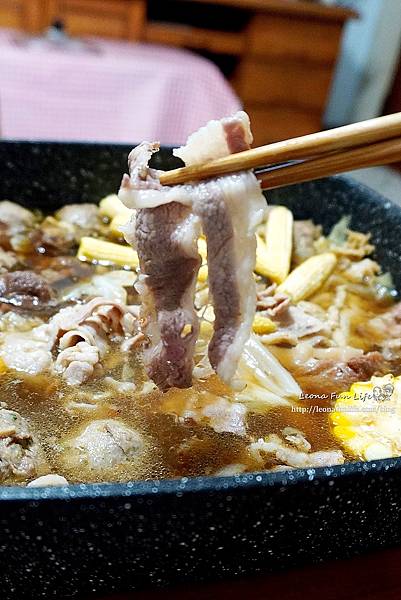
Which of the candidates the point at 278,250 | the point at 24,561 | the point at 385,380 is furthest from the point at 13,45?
the point at 24,561

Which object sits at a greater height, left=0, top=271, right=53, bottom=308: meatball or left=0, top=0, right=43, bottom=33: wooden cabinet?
left=0, top=271, right=53, bottom=308: meatball

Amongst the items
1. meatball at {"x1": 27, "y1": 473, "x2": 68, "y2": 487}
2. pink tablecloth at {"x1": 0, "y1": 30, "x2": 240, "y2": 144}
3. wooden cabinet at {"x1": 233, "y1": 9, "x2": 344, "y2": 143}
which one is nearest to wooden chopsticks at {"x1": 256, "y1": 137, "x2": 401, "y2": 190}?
meatball at {"x1": 27, "y1": 473, "x2": 68, "y2": 487}

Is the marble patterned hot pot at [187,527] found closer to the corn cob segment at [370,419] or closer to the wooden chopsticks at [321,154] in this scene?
the corn cob segment at [370,419]

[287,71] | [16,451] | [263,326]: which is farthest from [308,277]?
[287,71]

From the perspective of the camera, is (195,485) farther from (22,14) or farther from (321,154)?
(22,14)

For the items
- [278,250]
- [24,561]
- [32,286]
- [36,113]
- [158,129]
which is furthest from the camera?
[158,129]

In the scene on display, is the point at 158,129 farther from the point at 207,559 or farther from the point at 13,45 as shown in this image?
the point at 207,559

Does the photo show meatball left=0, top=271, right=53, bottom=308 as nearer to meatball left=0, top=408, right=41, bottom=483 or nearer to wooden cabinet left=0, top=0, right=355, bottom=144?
meatball left=0, top=408, right=41, bottom=483
